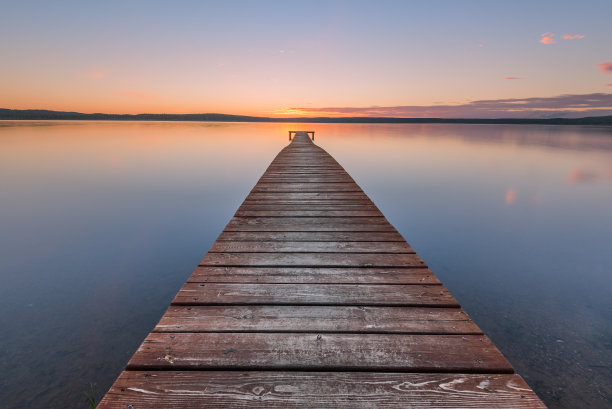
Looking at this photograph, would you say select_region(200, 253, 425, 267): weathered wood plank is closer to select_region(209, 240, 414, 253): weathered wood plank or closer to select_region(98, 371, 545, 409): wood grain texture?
select_region(209, 240, 414, 253): weathered wood plank

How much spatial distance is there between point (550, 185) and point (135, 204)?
18.4 meters

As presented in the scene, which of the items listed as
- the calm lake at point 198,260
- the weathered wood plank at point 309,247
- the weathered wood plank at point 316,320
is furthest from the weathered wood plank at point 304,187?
the weathered wood plank at point 316,320

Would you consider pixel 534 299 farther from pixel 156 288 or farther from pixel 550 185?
pixel 550 185

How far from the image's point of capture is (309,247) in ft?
10.4

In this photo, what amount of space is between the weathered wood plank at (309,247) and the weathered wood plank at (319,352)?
1309 millimetres

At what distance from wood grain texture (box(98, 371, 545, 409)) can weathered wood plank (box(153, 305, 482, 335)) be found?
339 millimetres

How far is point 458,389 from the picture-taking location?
1467 millimetres

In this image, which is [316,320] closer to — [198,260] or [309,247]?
[309,247]

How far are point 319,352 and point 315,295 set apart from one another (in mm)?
589

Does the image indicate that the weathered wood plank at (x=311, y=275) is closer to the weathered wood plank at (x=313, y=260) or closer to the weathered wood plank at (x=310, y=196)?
the weathered wood plank at (x=313, y=260)

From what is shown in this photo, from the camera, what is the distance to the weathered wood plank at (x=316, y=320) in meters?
1.87

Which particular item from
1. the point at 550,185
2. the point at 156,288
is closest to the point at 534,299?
the point at 156,288

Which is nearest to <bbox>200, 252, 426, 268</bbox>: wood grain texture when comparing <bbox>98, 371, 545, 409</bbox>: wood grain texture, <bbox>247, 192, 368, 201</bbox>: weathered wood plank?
<bbox>98, 371, 545, 409</bbox>: wood grain texture

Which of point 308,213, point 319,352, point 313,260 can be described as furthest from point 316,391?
point 308,213
